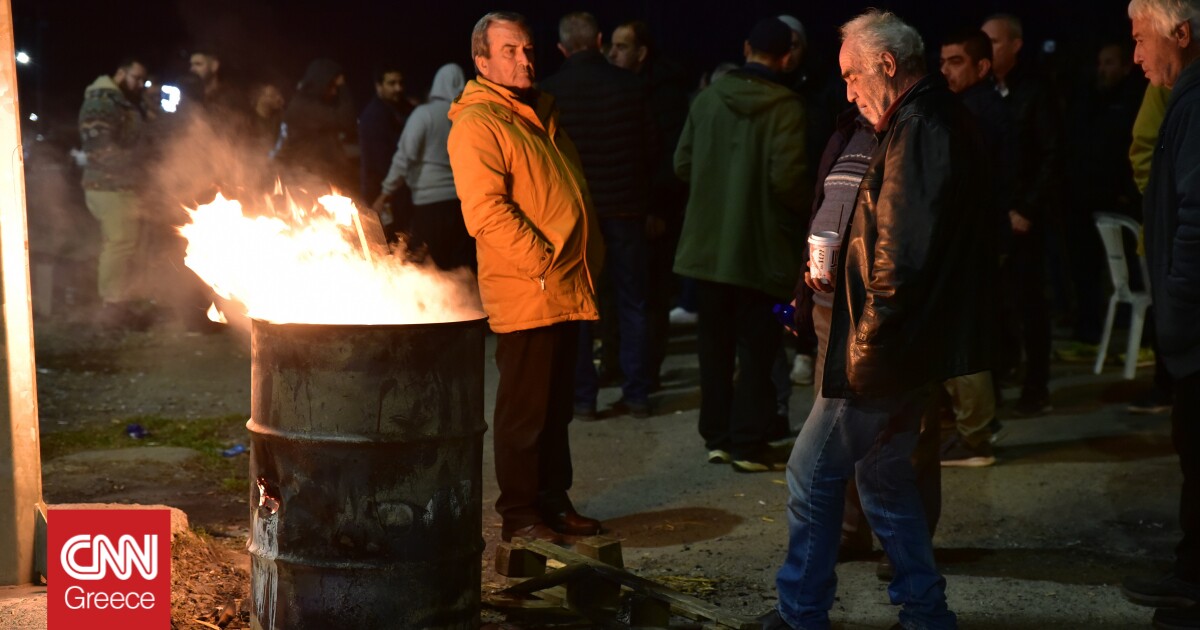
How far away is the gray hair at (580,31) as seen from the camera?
27.3ft

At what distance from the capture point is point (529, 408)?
588cm

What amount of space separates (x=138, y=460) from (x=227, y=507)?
1214 millimetres

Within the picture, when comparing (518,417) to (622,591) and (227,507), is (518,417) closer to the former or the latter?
(622,591)

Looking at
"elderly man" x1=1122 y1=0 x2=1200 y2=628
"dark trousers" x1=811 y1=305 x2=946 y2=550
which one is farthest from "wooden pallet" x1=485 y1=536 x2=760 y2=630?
"elderly man" x1=1122 y1=0 x2=1200 y2=628

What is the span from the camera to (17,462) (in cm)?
511

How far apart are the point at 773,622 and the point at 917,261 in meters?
1.42

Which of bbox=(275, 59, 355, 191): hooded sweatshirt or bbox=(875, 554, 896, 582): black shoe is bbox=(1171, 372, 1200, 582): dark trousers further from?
bbox=(275, 59, 355, 191): hooded sweatshirt

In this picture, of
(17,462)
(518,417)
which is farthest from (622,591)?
(17,462)

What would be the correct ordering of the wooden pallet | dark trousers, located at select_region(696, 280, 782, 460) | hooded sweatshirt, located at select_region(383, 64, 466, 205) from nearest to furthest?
1. the wooden pallet
2. dark trousers, located at select_region(696, 280, 782, 460)
3. hooded sweatshirt, located at select_region(383, 64, 466, 205)

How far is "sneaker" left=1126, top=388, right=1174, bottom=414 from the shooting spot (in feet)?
27.9

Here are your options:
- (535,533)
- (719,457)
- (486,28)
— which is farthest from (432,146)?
(535,533)

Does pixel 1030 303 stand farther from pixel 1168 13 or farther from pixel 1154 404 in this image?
pixel 1168 13

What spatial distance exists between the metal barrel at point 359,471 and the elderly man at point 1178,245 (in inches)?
102

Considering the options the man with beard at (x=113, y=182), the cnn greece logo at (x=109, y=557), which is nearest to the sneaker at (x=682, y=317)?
the man with beard at (x=113, y=182)
